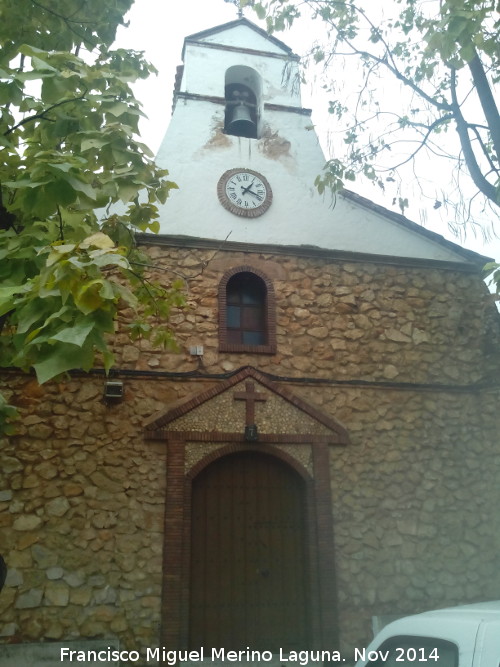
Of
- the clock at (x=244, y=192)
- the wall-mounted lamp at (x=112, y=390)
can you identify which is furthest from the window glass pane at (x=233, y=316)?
the wall-mounted lamp at (x=112, y=390)

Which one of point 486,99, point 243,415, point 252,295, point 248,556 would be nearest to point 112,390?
point 243,415

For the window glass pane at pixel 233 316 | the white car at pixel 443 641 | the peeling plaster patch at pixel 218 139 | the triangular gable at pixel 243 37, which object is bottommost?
the white car at pixel 443 641

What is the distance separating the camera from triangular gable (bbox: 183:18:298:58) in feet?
30.3

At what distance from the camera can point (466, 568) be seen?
6871 mm

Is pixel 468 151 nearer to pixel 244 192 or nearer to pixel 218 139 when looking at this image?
pixel 244 192

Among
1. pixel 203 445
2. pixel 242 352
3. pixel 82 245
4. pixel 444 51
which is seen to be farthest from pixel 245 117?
pixel 82 245

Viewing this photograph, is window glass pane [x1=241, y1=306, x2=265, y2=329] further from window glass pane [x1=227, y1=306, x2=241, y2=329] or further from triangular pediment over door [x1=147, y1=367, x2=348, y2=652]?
triangular pediment over door [x1=147, y1=367, x2=348, y2=652]

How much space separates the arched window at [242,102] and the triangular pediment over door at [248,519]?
13.2 feet

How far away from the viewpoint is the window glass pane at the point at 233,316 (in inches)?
295

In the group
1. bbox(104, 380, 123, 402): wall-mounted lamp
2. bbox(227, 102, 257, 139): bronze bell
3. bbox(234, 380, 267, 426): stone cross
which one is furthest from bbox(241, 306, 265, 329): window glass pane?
bbox(227, 102, 257, 139): bronze bell

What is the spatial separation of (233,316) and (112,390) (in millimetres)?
1916

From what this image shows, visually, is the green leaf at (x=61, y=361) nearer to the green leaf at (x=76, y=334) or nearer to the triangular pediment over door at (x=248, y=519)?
the green leaf at (x=76, y=334)

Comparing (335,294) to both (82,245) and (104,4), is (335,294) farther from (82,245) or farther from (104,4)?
(82,245)

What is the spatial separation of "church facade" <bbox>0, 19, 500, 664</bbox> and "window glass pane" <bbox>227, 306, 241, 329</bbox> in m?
0.02
